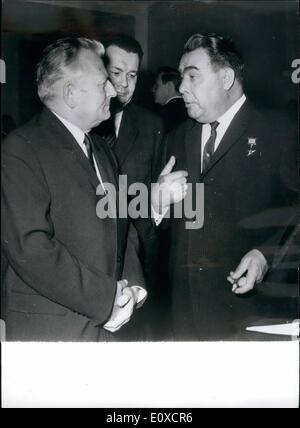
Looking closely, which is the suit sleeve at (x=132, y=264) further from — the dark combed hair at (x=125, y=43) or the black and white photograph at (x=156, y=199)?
the dark combed hair at (x=125, y=43)

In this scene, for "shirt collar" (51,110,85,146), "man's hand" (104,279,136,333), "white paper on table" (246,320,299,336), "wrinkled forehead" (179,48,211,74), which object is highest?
"wrinkled forehead" (179,48,211,74)

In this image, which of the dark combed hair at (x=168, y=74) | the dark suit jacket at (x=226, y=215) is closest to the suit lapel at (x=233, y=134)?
the dark suit jacket at (x=226, y=215)

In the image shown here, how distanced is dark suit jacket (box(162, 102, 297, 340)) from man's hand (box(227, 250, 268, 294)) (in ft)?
0.07

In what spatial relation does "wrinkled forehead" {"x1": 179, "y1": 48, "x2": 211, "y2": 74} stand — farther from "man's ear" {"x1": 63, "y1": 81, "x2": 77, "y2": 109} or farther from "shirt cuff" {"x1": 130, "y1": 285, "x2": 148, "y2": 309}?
"shirt cuff" {"x1": 130, "y1": 285, "x2": 148, "y2": 309}

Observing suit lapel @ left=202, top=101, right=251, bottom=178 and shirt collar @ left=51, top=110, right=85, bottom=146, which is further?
suit lapel @ left=202, top=101, right=251, bottom=178

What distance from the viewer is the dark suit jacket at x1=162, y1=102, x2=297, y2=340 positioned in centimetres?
204

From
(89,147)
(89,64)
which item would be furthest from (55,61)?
(89,147)

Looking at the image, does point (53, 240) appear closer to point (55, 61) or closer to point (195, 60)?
point (55, 61)

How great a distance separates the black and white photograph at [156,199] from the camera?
1.90 meters

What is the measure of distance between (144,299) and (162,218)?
32 centimetres

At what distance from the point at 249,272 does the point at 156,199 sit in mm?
461

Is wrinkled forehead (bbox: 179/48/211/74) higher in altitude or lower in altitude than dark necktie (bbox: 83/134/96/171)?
higher

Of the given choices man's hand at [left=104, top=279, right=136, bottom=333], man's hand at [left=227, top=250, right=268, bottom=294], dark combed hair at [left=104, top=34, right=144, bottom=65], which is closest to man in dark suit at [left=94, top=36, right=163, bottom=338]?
dark combed hair at [left=104, top=34, right=144, bottom=65]

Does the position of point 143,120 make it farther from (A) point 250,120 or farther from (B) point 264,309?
(B) point 264,309
